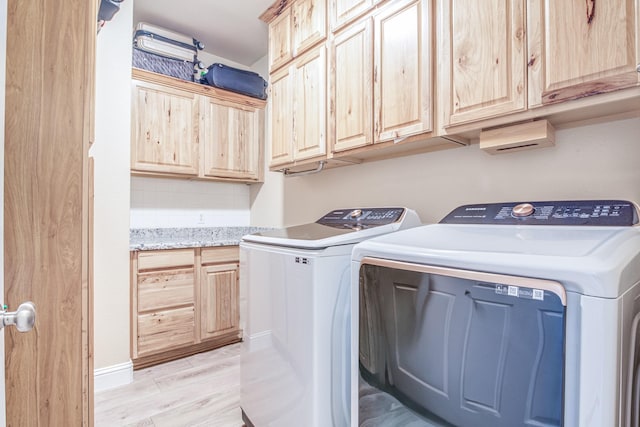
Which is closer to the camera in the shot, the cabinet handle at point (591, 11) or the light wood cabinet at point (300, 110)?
the cabinet handle at point (591, 11)

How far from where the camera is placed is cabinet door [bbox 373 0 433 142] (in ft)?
4.90

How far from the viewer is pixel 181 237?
3062 mm

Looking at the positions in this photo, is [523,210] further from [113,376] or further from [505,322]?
[113,376]

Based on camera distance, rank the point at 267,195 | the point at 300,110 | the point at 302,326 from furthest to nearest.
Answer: the point at 267,195, the point at 300,110, the point at 302,326

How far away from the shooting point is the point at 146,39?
2562 millimetres

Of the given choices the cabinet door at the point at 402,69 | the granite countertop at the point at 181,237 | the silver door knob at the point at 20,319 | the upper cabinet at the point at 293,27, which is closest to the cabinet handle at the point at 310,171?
the cabinet door at the point at 402,69

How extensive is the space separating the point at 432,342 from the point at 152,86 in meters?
2.74

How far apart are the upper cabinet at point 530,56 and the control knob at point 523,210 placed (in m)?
0.33

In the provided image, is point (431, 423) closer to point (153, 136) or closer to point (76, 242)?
point (76, 242)

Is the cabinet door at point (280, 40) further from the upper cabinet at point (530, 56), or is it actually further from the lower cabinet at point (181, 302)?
the lower cabinet at point (181, 302)

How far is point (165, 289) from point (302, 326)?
1627 millimetres

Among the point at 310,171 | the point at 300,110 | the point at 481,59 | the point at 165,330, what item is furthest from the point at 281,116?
the point at 165,330

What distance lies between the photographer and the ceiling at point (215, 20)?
2477 millimetres

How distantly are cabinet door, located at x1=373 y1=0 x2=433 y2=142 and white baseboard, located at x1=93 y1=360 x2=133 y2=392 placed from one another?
2206 mm
